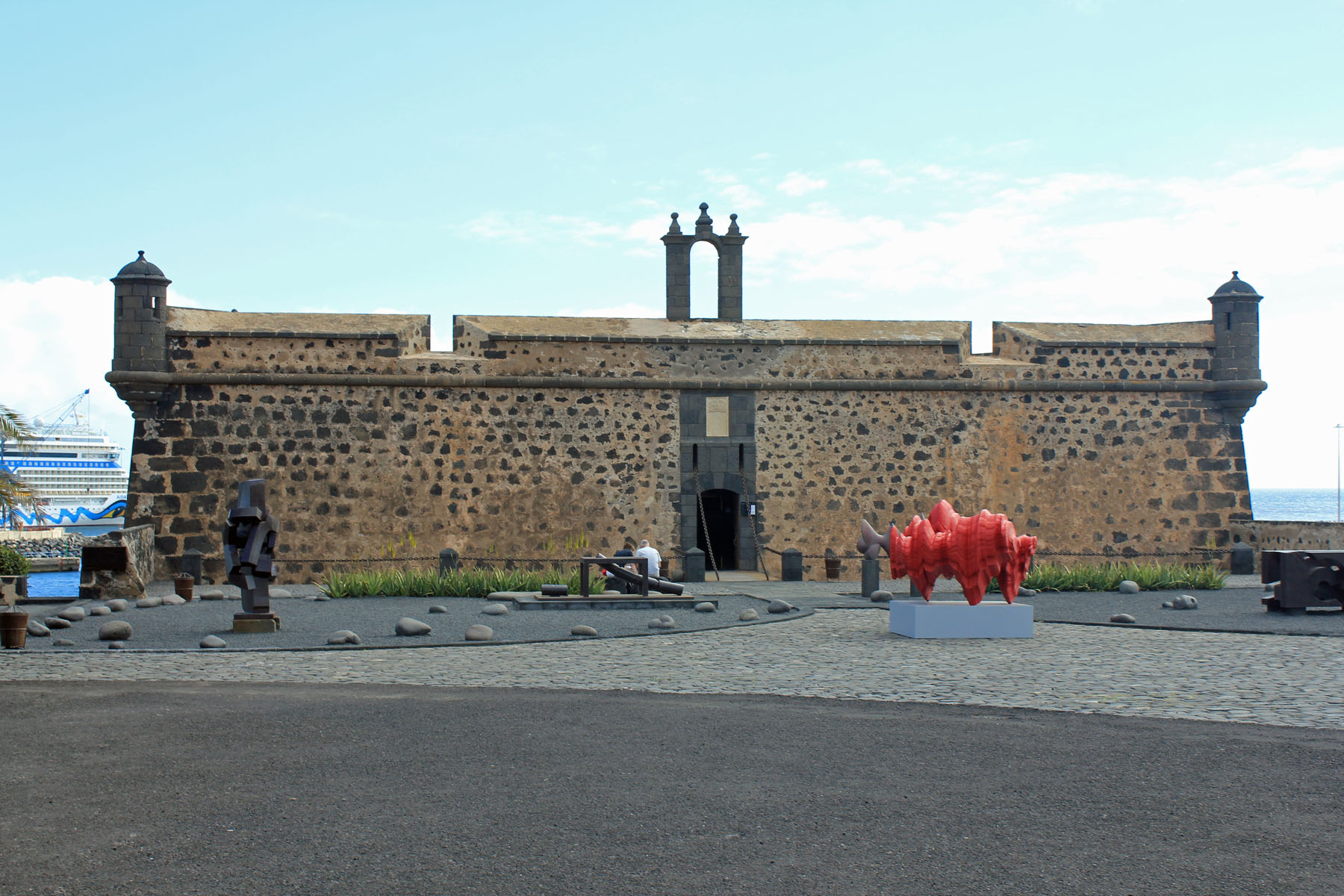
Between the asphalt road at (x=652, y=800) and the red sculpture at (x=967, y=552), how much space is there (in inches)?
178

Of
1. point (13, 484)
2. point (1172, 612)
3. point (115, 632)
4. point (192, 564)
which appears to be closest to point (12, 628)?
point (115, 632)

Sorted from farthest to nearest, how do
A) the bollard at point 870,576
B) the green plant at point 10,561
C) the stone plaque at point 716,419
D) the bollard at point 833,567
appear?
the stone plaque at point 716,419
the bollard at point 833,567
the green plant at point 10,561
the bollard at point 870,576

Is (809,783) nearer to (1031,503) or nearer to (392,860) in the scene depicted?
(392,860)

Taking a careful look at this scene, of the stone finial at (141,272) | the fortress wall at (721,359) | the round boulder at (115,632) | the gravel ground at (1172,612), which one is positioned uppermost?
the stone finial at (141,272)

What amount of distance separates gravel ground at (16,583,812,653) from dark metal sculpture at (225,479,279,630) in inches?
15.2

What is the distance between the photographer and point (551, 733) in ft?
21.7

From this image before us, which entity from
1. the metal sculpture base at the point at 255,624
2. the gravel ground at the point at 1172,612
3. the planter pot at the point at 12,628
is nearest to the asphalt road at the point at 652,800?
the planter pot at the point at 12,628

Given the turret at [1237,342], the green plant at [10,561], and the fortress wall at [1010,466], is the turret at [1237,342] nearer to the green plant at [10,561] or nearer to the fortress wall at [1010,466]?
the fortress wall at [1010,466]

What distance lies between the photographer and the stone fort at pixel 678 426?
19562 millimetres

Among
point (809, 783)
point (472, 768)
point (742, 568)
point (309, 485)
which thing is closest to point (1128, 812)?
point (809, 783)

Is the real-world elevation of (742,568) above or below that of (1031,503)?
below

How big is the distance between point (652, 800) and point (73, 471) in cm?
Answer: 8182

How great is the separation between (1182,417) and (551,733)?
59.6 ft

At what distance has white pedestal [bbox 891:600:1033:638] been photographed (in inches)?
453
